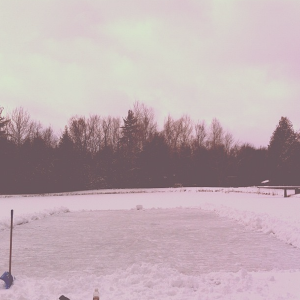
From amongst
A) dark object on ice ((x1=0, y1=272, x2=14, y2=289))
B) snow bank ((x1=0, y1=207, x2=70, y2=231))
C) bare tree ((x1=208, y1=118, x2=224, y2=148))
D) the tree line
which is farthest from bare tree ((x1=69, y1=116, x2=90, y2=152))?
dark object on ice ((x1=0, y1=272, x2=14, y2=289))

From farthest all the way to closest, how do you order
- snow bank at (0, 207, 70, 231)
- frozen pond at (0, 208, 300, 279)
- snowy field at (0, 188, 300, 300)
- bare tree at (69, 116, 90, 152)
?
bare tree at (69, 116, 90, 152), snow bank at (0, 207, 70, 231), frozen pond at (0, 208, 300, 279), snowy field at (0, 188, 300, 300)

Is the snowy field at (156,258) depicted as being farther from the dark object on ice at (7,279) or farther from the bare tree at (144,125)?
the bare tree at (144,125)

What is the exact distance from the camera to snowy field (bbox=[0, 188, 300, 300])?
638 centimetres

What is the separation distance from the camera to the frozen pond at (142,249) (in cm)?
870

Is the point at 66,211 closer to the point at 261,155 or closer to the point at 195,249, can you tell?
the point at 195,249

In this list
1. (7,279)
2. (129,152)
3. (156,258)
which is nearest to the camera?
(7,279)

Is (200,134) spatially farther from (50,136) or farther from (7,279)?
(7,279)

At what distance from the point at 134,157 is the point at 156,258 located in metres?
57.7

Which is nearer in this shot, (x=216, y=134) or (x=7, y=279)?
(x=7, y=279)

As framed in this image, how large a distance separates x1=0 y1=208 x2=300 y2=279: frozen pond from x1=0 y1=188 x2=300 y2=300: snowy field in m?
0.02

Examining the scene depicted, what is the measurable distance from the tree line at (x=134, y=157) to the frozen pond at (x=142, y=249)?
44118 mm

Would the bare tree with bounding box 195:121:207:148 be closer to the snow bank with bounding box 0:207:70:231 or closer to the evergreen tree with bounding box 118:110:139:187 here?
the evergreen tree with bounding box 118:110:139:187

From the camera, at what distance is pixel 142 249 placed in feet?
35.3

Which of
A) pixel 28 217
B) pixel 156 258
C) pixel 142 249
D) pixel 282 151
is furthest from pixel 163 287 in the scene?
pixel 282 151
